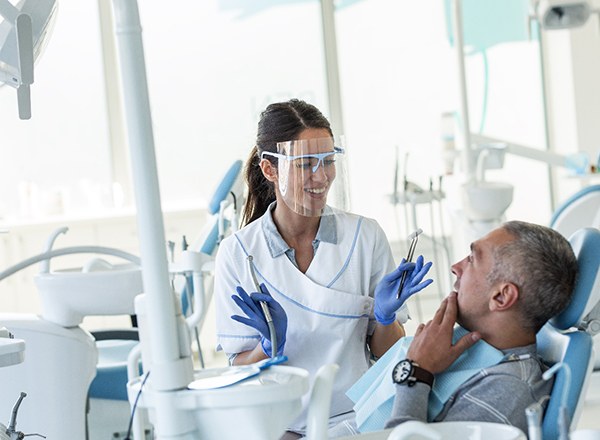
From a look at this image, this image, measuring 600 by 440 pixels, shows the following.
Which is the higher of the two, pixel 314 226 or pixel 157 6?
pixel 157 6

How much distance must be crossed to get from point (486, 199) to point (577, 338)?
2.15 meters

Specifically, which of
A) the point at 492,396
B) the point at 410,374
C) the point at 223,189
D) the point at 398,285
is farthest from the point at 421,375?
the point at 223,189

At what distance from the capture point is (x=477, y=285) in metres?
1.69

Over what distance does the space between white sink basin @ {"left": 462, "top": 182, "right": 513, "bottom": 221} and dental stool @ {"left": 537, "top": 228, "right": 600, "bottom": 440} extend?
201 cm

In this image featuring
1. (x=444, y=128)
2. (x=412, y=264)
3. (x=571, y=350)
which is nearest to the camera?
(x=571, y=350)

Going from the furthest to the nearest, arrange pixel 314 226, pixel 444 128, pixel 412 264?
pixel 444 128 < pixel 314 226 < pixel 412 264

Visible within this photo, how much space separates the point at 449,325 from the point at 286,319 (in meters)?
0.34

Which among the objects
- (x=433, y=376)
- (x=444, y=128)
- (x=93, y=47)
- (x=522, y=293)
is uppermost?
(x=93, y=47)

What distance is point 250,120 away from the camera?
581 cm

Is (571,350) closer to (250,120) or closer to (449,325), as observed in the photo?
(449,325)

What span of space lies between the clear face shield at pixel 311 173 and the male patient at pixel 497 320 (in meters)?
0.35

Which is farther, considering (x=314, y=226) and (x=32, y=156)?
(x=32, y=156)

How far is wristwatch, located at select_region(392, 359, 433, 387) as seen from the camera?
160 cm

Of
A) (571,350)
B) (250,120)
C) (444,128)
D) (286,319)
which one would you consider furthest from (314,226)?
(250,120)
